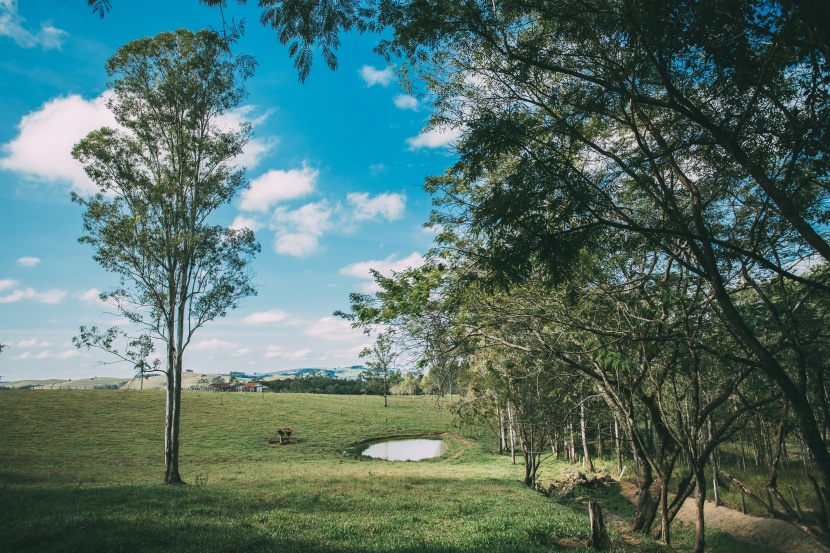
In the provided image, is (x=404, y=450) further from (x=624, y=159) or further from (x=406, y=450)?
(x=624, y=159)

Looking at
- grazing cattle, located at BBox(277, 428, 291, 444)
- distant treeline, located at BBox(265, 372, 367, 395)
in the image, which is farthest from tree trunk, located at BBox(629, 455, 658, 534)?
distant treeline, located at BBox(265, 372, 367, 395)

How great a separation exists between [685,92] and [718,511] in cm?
2033

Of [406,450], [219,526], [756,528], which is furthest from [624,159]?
[406,450]

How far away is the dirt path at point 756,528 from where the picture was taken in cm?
1373

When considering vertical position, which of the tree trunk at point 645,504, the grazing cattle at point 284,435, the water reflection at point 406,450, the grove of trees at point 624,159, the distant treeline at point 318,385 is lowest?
the distant treeline at point 318,385

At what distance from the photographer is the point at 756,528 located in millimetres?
15703

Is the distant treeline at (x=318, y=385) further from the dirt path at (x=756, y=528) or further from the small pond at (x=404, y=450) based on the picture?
the dirt path at (x=756, y=528)

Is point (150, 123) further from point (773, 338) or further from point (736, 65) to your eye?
point (773, 338)

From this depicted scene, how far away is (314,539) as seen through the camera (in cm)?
829

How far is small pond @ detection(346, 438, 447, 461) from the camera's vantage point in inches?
1535

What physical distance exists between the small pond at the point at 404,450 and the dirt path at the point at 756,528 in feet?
76.0

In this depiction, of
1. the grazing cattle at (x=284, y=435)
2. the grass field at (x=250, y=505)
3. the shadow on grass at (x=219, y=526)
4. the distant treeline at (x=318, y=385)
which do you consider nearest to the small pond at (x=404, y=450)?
the grass field at (x=250, y=505)

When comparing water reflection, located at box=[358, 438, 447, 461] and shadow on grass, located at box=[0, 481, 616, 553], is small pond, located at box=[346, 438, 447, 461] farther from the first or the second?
shadow on grass, located at box=[0, 481, 616, 553]

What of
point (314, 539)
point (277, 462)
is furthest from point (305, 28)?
point (277, 462)
